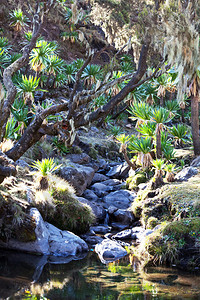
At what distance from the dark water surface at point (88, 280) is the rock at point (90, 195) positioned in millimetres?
4567

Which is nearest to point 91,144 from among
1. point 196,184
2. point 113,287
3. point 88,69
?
point 88,69

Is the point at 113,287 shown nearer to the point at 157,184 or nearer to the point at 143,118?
the point at 157,184

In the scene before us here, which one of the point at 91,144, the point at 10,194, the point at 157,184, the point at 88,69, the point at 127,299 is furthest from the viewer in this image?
the point at 88,69

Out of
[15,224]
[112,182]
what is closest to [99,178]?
[112,182]

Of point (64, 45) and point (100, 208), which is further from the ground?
point (64, 45)

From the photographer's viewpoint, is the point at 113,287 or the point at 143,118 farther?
the point at 143,118

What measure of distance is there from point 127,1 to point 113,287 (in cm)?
1057

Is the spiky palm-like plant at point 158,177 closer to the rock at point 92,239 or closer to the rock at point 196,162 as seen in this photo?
the rock at point 196,162

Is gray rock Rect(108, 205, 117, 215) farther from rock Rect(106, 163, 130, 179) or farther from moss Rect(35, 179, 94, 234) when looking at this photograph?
rock Rect(106, 163, 130, 179)

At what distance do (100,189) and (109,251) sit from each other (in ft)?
17.0

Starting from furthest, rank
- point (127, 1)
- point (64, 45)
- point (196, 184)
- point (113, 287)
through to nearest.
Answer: point (64, 45), point (127, 1), point (196, 184), point (113, 287)

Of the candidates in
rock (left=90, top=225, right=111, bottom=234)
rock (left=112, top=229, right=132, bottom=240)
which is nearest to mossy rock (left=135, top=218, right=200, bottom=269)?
rock (left=112, top=229, right=132, bottom=240)

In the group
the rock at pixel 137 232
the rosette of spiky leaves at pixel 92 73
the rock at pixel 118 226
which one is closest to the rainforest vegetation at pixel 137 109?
the rock at pixel 137 232

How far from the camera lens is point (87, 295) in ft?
13.3
